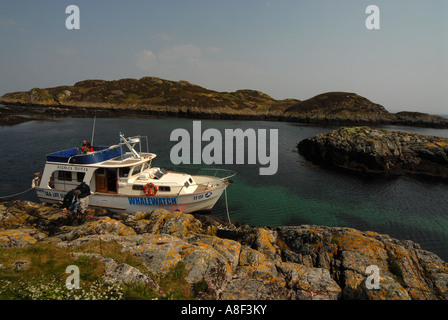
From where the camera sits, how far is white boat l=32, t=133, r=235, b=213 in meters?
18.9

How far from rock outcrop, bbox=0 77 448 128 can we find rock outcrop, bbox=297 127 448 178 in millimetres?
78269

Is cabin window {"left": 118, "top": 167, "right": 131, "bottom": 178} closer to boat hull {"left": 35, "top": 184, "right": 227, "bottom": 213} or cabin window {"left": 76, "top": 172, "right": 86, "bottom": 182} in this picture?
boat hull {"left": 35, "top": 184, "right": 227, "bottom": 213}

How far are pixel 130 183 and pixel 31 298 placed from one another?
44.0 feet

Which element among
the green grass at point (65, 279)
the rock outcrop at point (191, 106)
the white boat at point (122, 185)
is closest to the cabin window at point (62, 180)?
the white boat at point (122, 185)

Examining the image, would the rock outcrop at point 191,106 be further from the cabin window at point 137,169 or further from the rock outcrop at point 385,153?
the cabin window at point 137,169

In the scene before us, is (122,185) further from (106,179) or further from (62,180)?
(62,180)

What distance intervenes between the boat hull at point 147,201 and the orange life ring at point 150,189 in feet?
1.12

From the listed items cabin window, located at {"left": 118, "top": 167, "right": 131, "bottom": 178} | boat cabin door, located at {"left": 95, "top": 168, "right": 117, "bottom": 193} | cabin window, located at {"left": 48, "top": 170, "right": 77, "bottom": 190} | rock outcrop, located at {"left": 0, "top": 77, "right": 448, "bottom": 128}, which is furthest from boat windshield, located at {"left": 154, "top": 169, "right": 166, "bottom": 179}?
rock outcrop, located at {"left": 0, "top": 77, "right": 448, "bottom": 128}

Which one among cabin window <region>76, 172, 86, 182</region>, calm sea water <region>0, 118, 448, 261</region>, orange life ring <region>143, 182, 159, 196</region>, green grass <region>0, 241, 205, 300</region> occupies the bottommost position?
calm sea water <region>0, 118, 448, 261</region>

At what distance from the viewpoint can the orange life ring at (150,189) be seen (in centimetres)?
1872

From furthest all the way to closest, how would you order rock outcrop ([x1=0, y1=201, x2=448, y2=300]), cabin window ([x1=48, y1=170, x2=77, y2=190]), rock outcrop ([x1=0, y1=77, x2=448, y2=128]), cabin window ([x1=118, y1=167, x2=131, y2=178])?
rock outcrop ([x1=0, y1=77, x2=448, y2=128])
cabin window ([x1=48, y1=170, x2=77, y2=190])
cabin window ([x1=118, y1=167, x2=131, y2=178])
rock outcrop ([x1=0, y1=201, x2=448, y2=300])

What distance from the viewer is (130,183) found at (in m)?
19.0
